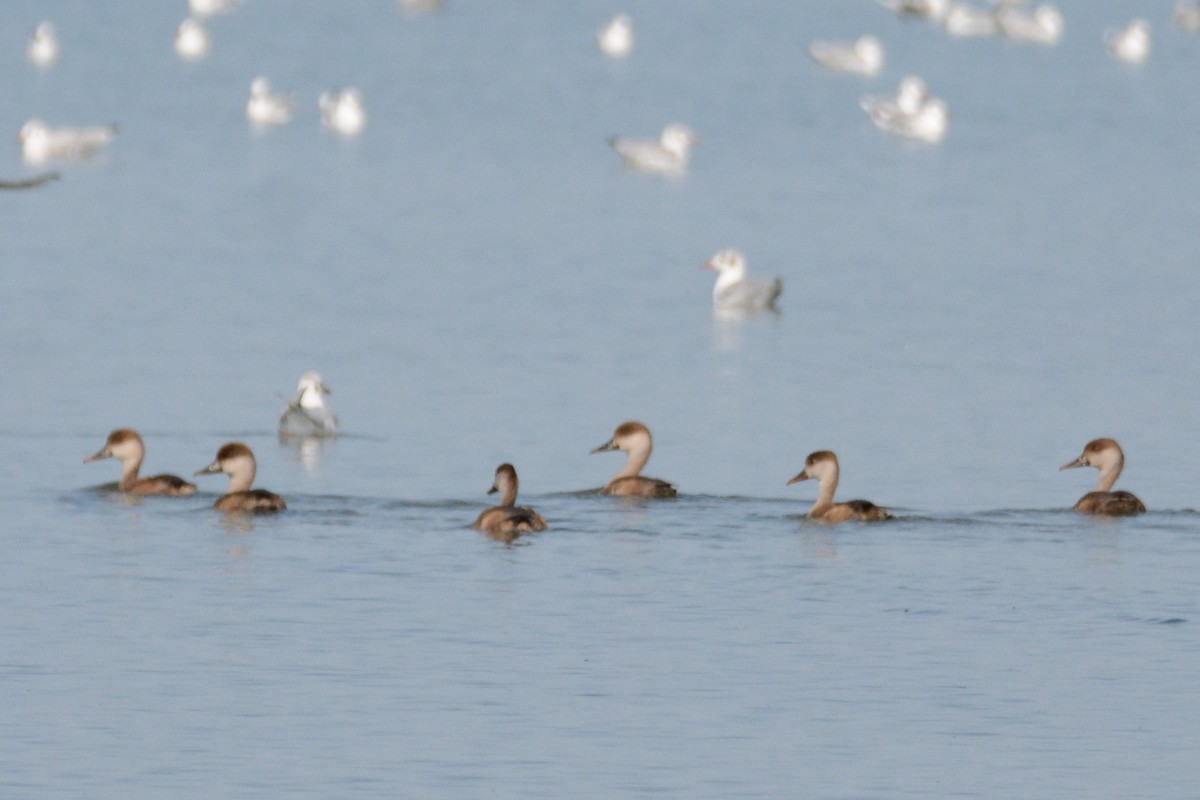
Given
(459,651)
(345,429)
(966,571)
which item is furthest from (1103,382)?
(459,651)

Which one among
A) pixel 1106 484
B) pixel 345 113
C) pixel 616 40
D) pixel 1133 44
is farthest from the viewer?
pixel 1133 44

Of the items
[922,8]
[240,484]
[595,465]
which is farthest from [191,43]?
[240,484]

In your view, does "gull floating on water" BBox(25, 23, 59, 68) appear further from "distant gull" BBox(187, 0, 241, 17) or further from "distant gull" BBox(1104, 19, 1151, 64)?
"distant gull" BBox(1104, 19, 1151, 64)

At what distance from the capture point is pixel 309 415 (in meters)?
21.4

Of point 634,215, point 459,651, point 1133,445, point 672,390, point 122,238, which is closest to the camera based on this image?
point 459,651

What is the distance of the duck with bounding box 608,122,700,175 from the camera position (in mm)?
42750

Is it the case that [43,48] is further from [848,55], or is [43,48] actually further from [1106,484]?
[1106,484]

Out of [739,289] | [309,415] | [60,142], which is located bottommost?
[309,415]

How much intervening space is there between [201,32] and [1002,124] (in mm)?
19749

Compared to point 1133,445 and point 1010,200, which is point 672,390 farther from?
point 1010,200

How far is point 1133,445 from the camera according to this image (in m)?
21.9

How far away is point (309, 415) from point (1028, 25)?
53061mm

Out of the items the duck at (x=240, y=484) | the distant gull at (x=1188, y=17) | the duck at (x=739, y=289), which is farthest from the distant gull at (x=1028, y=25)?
the duck at (x=240, y=484)

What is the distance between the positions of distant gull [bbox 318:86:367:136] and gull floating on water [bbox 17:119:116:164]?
5755mm
